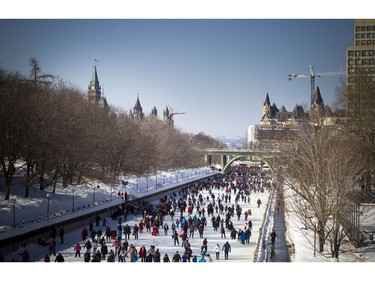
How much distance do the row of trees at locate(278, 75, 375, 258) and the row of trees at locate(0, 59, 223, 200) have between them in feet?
35.8

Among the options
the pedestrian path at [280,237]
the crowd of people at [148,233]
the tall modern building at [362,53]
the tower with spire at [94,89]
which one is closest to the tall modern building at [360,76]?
the tall modern building at [362,53]

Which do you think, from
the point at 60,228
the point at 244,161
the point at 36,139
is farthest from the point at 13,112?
the point at 244,161

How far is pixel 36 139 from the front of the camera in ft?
66.0

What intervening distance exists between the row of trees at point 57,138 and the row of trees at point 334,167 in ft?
35.8

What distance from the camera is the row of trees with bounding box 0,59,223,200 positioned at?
1859 cm

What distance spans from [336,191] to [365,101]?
1028 centimetres


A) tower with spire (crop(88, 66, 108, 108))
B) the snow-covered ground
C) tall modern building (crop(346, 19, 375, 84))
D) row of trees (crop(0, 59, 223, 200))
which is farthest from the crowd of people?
tall modern building (crop(346, 19, 375, 84))

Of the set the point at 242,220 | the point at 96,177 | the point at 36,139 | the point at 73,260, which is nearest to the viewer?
the point at 73,260

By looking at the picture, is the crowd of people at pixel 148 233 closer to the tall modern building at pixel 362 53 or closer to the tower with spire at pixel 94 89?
the tower with spire at pixel 94 89

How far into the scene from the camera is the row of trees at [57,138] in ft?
61.0

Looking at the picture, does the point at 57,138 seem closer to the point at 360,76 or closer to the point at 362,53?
the point at 360,76

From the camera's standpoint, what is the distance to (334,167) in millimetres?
13617
